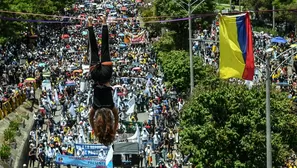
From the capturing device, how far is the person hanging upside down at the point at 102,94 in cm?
1346

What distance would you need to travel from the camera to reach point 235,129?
30234 millimetres

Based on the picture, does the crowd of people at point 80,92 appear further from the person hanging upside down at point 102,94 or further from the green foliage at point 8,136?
the green foliage at point 8,136

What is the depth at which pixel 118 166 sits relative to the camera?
3566 cm

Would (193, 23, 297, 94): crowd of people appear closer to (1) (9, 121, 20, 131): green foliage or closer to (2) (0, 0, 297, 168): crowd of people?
(2) (0, 0, 297, 168): crowd of people

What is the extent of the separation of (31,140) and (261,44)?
3486cm

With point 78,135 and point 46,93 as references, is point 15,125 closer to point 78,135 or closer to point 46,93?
point 78,135

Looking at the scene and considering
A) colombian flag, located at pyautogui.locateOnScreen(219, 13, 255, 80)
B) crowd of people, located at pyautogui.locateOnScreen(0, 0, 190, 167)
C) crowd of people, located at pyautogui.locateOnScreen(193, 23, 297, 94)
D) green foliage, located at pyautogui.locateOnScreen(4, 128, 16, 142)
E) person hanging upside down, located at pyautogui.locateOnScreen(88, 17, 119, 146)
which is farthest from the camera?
crowd of people, located at pyautogui.locateOnScreen(193, 23, 297, 94)

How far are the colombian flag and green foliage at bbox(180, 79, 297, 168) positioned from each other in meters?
7.25

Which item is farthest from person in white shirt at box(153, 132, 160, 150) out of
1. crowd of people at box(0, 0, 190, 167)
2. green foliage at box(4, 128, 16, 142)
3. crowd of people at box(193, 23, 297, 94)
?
crowd of people at box(193, 23, 297, 94)

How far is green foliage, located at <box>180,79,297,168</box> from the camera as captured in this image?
97.5 feet

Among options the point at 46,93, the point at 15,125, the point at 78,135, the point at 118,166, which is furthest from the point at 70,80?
the point at 118,166

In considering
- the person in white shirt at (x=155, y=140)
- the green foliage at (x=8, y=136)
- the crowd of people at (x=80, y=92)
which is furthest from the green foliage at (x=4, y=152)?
the person in white shirt at (x=155, y=140)

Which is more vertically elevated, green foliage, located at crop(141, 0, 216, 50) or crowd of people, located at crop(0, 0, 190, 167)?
green foliage, located at crop(141, 0, 216, 50)

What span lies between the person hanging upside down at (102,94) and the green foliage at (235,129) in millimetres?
16624
